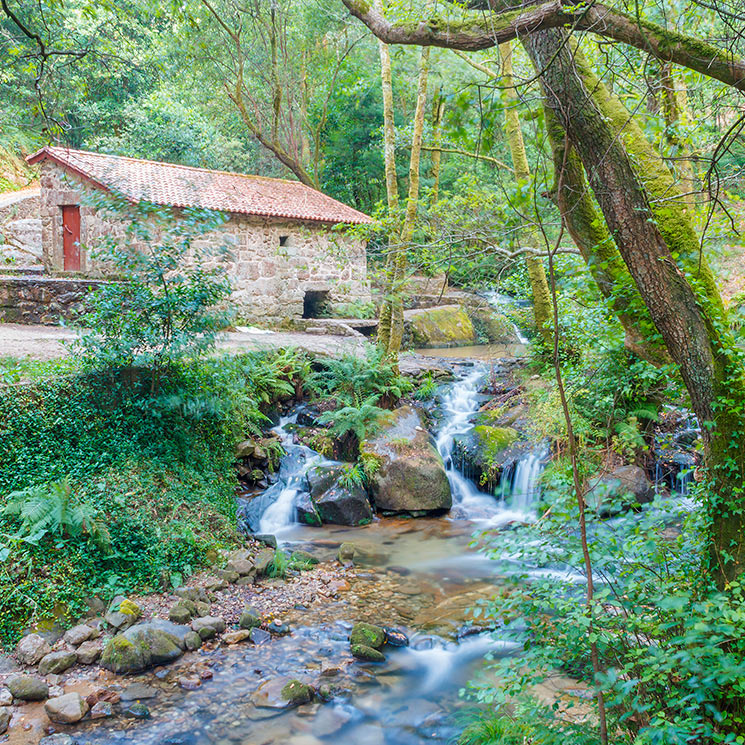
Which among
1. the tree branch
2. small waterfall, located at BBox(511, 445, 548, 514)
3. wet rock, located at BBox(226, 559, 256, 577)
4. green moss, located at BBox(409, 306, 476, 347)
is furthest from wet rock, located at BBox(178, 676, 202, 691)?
green moss, located at BBox(409, 306, 476, 347)

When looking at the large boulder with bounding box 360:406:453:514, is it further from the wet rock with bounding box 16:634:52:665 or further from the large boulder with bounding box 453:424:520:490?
the wet rock with bounding box 16:634:52:665

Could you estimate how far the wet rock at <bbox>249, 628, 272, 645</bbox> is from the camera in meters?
5.64

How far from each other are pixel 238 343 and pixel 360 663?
9134 millimetres

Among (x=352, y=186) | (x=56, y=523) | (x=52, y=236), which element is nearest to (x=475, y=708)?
(x=56, y=523)

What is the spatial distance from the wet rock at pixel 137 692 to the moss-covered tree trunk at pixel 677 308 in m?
4.10

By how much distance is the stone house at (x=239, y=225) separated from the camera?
16.1 m

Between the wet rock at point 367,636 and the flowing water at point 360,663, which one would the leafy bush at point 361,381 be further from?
the wet rock at point 367,636

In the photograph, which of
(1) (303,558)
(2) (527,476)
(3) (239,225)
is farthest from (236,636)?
(3) (239,225)

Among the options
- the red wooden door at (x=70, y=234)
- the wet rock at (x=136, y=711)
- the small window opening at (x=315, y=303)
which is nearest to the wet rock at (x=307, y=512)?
the wet rock at (x=136, y=711)

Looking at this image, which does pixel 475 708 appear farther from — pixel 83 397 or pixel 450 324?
pixel 450 324

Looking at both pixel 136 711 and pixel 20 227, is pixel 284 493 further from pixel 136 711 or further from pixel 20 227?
pixel 20 227

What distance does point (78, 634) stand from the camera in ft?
17.3

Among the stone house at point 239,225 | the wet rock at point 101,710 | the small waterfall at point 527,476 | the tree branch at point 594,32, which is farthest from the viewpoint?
→ the stone house at point 239,225

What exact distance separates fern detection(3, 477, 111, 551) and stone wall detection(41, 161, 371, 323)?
10.6 metres
